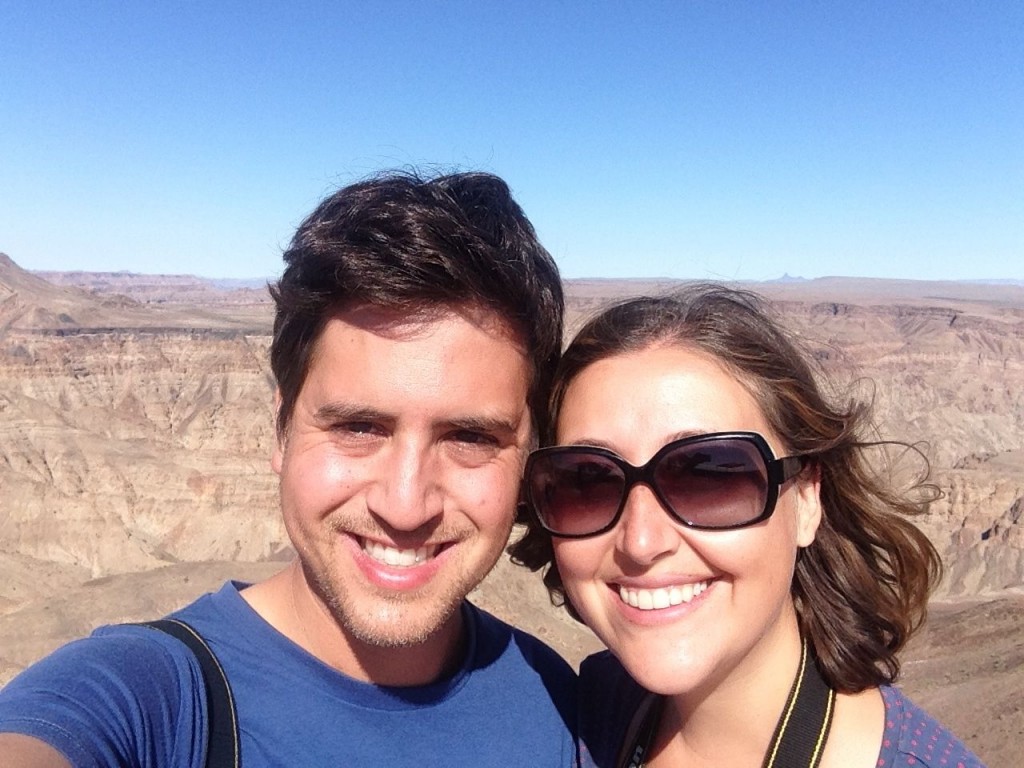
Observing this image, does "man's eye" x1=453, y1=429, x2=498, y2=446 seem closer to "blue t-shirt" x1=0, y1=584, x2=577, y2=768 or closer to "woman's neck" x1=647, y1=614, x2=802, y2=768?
"blue t-shirt" x1=0, y1=584, x2=577, y2=768

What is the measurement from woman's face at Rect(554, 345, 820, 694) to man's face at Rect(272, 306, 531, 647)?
Answer: 1.05ft

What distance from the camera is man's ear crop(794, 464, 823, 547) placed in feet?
7.64

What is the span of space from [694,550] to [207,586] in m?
24.3

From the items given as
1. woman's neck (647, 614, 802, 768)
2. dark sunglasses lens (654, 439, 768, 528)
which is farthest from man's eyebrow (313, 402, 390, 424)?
woman's neck (647, 614, 802, 768)

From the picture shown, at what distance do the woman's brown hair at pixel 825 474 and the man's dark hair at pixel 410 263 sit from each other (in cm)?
28

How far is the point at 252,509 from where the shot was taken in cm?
3947

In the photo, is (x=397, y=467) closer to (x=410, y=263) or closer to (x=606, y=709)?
(x=410, y=263)

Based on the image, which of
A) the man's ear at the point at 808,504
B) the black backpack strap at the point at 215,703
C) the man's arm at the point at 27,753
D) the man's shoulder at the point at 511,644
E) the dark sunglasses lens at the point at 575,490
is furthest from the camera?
the man's shoulder at the point at 511,644

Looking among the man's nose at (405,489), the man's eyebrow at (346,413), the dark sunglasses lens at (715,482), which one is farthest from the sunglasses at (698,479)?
the man's eyebrow at (346,413)

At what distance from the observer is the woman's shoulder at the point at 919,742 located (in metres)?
1.96

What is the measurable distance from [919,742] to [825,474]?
832 millimetres

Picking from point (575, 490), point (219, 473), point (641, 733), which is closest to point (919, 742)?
point (641, 733)

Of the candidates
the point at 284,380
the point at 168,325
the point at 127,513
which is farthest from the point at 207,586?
the point at 168,325

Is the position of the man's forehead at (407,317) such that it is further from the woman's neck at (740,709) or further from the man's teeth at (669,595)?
the woman's neck at (740,709)
